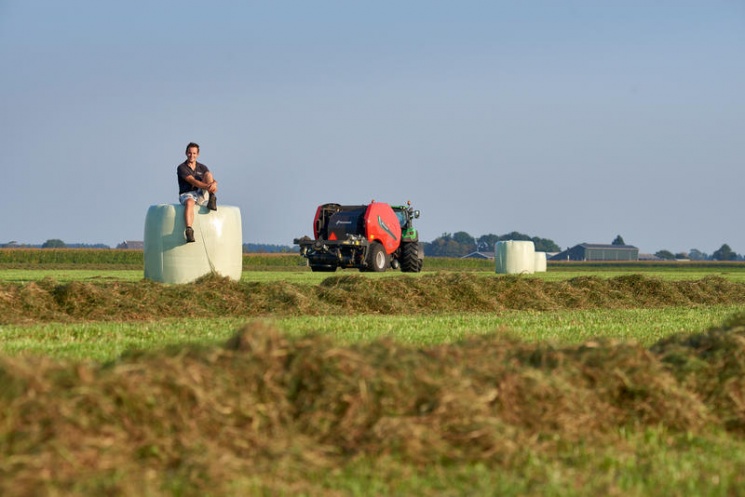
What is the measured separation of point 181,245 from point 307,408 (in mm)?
10631

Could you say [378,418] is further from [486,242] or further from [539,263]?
[486,242]

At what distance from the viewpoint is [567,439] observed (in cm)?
483

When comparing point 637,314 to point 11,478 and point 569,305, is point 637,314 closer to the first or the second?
point 569,305

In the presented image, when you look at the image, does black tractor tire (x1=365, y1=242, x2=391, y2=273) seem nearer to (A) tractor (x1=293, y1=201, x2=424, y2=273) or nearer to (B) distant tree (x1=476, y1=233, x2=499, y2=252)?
(A) tractor (x1=293, y1=201, x2=424, y2=273)

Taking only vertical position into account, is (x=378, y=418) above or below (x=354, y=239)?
below

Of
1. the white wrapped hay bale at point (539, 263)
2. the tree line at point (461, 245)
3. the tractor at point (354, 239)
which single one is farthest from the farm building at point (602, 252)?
the tractor at point (354, 239)

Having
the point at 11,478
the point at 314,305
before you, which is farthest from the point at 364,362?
the point at 314,305

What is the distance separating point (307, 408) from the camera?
4617 millimetres

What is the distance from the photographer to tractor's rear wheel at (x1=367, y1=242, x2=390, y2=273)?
29875 millimetres

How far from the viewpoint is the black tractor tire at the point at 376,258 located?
98.0ft

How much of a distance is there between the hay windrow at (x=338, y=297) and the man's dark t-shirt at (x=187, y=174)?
1809 millimetres

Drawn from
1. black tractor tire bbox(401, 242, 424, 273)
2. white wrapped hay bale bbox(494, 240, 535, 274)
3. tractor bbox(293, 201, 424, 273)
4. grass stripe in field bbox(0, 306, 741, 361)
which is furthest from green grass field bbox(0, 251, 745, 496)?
white wrapped hay bale bbox(494, 240, 535, 274)

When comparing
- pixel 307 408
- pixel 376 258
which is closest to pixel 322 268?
pixel 376 258

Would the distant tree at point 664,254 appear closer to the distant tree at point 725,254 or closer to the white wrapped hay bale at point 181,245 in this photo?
the distant tree at point 725,254
